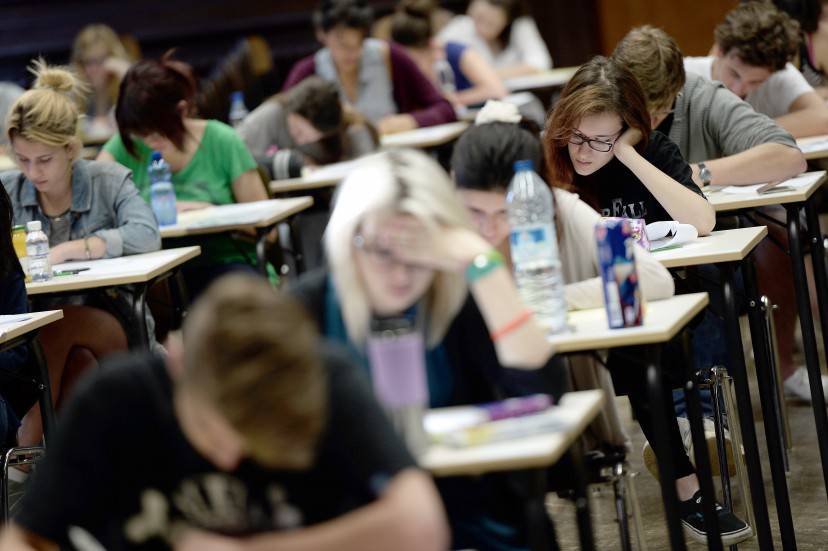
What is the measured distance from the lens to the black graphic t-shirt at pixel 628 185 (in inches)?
143

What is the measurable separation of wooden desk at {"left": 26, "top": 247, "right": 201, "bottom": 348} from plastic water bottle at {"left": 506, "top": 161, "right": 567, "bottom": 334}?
163cm

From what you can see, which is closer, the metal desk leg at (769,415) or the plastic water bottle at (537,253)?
the plastic water bottle at (537,253)

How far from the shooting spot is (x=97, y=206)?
4.55 meters

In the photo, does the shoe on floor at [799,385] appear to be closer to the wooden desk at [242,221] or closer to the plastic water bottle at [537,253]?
the wooden desk at [242,221]

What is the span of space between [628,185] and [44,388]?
5.59ft

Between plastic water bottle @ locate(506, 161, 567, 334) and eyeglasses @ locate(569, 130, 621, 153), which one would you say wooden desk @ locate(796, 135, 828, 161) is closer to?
eyeglasses @ locate(569, 130, 621, 153)

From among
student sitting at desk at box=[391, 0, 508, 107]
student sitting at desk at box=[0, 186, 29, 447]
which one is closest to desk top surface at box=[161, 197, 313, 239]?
student sitting at desk at box=[0, 186, 29, 447]

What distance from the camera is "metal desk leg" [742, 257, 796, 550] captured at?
10.9 ft

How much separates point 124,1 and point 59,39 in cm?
57

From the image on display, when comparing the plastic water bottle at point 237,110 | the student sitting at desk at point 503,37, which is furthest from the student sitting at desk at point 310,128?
the student sitting at desk at point 503,37

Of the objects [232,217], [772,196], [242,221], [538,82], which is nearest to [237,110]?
[538,82]

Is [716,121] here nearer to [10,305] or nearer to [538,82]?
[10,305]

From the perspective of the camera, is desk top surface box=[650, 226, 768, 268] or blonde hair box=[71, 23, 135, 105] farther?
blonde hair box=[71, 23, 135, 105]

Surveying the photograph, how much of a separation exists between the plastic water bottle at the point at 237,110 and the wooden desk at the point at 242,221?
8.39 feet
